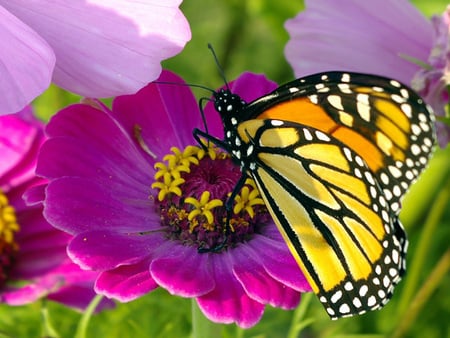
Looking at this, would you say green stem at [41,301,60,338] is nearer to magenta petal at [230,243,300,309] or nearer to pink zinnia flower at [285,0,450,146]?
magenta petal at [230,243,300,309]

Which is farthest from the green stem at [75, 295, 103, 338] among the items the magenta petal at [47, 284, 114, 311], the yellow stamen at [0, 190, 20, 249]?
the yellow stamen at [0, 190, 20, 249]

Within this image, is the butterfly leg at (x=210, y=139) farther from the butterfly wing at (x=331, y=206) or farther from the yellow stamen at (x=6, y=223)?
the yellow stamen at (x=6, y=223)

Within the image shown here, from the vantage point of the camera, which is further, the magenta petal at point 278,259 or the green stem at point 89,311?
the green stem at point 89,311

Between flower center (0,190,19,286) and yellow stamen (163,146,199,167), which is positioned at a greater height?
yellow stamen (163,146,199,167)

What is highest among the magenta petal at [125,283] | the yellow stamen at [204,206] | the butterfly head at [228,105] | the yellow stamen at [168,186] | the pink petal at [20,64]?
the pink petal at [20,64]

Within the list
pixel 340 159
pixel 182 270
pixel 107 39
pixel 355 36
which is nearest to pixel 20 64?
pixel 107 39

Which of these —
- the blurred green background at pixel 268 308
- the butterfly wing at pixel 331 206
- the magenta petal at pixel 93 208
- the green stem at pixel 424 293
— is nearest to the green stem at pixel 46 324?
the blurred green background at pixel 268 308

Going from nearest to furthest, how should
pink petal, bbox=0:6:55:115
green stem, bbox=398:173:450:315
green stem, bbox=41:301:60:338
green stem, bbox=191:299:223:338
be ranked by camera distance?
pink petal, bbox=0:6:55:115
green stem, bbox=191:299:223:338
green stem, bbox=41:301:60:338
green stem, bbox=398:173:450:315

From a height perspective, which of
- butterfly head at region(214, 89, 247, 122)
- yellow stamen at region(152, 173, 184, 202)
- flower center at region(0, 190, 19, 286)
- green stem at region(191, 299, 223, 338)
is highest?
butterfly head at region(214, 89, 247, 122)
